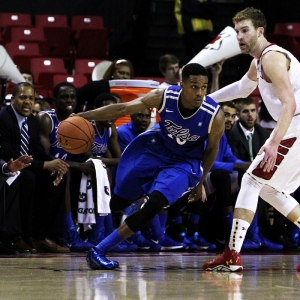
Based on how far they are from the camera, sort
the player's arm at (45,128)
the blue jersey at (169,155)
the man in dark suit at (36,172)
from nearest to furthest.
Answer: the blue jersey at (169,155), the man in dark suit at (36,172), the player's arm at (45,128)

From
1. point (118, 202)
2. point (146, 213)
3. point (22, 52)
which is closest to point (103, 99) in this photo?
point (118, 202)

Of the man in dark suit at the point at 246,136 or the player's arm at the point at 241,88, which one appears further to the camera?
the man in dark suit at the point at 246,136

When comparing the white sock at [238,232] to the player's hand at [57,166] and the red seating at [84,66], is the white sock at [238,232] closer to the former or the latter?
the player's hand at [57,166]

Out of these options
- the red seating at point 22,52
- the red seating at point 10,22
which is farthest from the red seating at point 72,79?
the red seating at point 10,22

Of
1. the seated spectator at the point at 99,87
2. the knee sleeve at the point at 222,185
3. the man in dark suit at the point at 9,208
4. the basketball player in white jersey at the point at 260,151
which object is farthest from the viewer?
the seated spectator at the point at 99,87

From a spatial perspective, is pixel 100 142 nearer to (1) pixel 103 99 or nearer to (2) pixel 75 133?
(1) pixel 103 99

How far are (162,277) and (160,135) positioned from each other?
1104 millimetres

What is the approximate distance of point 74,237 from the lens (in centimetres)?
692

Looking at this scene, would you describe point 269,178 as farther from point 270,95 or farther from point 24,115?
point 24,115

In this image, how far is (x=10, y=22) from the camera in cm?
1285

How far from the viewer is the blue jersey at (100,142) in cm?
727

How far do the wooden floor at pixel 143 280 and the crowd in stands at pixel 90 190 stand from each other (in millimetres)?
684

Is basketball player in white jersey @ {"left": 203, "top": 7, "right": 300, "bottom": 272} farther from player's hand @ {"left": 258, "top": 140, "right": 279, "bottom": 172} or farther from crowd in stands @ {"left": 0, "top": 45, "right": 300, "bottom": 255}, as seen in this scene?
crowd in stands @ {"left": 0, "top": 45, "right": 300, "bottom": 255}

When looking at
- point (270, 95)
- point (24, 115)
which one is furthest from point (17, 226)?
point (270, 95)
